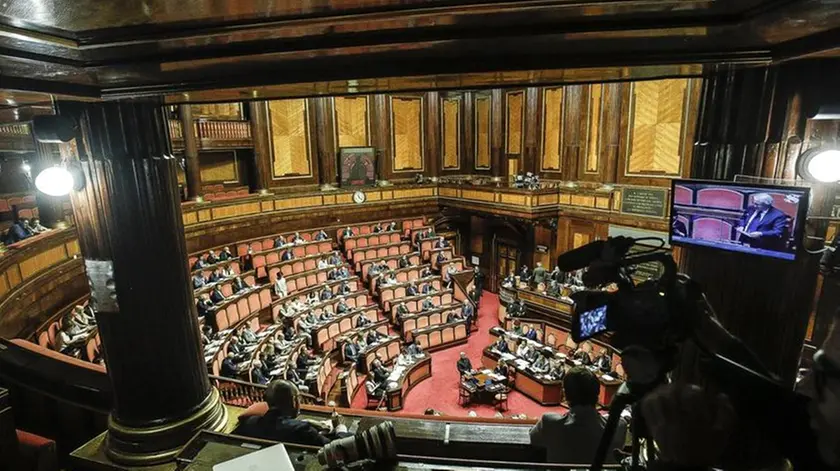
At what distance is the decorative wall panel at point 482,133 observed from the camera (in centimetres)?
1388

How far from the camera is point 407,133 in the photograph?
13867 millimetres

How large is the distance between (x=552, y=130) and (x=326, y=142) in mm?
6342

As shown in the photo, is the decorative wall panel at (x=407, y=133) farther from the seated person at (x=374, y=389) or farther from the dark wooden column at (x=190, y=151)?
the seated person at (x=374, y=389)

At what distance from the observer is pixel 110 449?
101 inches

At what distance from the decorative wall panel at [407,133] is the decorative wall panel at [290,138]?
8.81 ft

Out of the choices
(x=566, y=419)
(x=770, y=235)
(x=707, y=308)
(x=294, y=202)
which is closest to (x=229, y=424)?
(x=566, y=419)

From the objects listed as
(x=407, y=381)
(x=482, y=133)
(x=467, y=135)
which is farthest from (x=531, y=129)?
(x=407, y=381)

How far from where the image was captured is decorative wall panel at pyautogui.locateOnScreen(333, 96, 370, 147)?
12.7 meters

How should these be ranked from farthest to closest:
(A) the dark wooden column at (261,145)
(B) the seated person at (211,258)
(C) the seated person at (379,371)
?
(A) the dark wooden column at (261,145) < (B) the seated person at (211,258) < (C) the seated person at (379,371)

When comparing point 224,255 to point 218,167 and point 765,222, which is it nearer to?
point 218,167

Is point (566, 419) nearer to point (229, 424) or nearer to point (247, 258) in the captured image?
point (229, 424)

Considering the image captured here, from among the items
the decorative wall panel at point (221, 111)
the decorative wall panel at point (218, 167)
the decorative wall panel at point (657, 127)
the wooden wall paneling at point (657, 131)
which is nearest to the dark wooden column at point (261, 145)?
the decorative wall panel at point (221, 111)

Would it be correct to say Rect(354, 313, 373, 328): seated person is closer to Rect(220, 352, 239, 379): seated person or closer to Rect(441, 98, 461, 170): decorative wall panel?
Rect(220, 352, 239, 379): seated person

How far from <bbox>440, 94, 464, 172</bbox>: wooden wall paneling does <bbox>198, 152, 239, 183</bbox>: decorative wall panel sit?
627 cm
